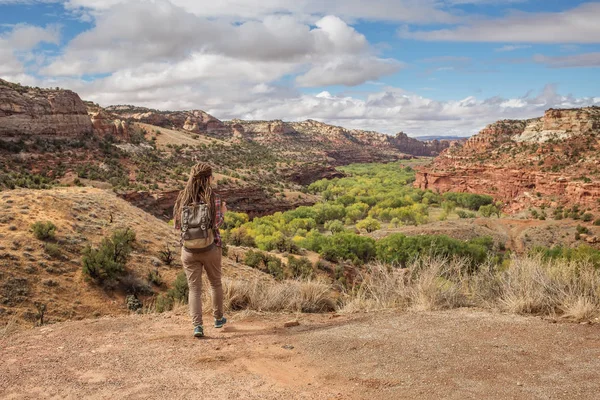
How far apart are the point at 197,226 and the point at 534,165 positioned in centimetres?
6920

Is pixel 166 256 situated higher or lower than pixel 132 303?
higher

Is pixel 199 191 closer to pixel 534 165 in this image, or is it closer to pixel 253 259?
pixel 253 259

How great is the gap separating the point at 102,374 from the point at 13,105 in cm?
4731

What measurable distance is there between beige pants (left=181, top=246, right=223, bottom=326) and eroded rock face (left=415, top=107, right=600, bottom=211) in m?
Answer: 51.4

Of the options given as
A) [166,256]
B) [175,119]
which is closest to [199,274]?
[166,256]

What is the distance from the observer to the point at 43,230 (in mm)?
13766

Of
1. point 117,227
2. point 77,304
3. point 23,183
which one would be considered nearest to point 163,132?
point 23,183

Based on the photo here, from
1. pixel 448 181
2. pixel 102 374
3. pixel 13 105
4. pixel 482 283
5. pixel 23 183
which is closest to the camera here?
pixel 102 374

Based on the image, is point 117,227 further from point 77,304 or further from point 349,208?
point 349,208

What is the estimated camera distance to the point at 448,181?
79.5 m

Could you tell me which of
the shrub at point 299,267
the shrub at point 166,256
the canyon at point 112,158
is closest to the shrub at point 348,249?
the shrub at point 299,267

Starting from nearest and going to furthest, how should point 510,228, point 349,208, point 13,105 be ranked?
1. point 510,228
2. point 13,105
3. point 349,208

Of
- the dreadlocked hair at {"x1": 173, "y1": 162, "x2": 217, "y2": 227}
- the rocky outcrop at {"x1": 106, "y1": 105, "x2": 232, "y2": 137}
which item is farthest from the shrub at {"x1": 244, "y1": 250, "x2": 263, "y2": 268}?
the rocky outcrop at {"x1": 106, "y1": 105, "x2": 232, "y2": 137}

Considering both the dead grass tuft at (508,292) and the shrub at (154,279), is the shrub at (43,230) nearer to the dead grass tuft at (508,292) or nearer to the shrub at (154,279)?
the shrub at (154,279)
